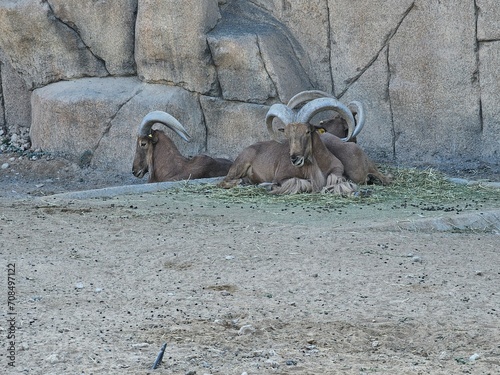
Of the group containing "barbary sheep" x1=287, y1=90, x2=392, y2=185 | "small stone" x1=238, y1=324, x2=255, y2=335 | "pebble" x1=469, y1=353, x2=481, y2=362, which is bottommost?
"pebble" x1=469, y1=353, x2=481, y2=362

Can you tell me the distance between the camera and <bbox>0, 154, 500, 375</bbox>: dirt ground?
5926mm

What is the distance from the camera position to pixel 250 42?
14070 mm

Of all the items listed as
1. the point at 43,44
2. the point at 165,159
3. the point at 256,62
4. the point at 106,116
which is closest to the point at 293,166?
the point at 165,159

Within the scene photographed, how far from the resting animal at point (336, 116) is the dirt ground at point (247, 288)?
234 cm

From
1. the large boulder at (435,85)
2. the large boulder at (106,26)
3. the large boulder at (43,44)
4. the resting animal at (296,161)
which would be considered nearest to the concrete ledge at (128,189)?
the resting animal at (296,161)

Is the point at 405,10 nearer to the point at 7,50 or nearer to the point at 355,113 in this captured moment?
the point at 355,113

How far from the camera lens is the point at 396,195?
37.1 feet

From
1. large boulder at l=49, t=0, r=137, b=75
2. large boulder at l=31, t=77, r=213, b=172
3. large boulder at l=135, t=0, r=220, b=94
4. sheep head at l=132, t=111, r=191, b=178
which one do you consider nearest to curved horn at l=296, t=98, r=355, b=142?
sheep head at l=132, t=111, r=191, b=178

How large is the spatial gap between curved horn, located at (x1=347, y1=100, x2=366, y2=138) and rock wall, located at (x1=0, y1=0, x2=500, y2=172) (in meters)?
0.78

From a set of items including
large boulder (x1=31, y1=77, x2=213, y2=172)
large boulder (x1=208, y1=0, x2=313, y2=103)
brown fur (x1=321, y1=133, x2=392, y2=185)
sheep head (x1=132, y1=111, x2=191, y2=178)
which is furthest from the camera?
large boulder (x1=31, y1=77, x2=213, y2=172)

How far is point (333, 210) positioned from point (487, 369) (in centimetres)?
482

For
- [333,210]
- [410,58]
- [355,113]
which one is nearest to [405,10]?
[410,58]

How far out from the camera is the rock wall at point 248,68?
13.6m

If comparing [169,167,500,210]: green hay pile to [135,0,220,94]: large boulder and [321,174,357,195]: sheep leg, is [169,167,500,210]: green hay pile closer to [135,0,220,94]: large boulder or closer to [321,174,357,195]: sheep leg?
[321,174,357,195]: sheep leg
